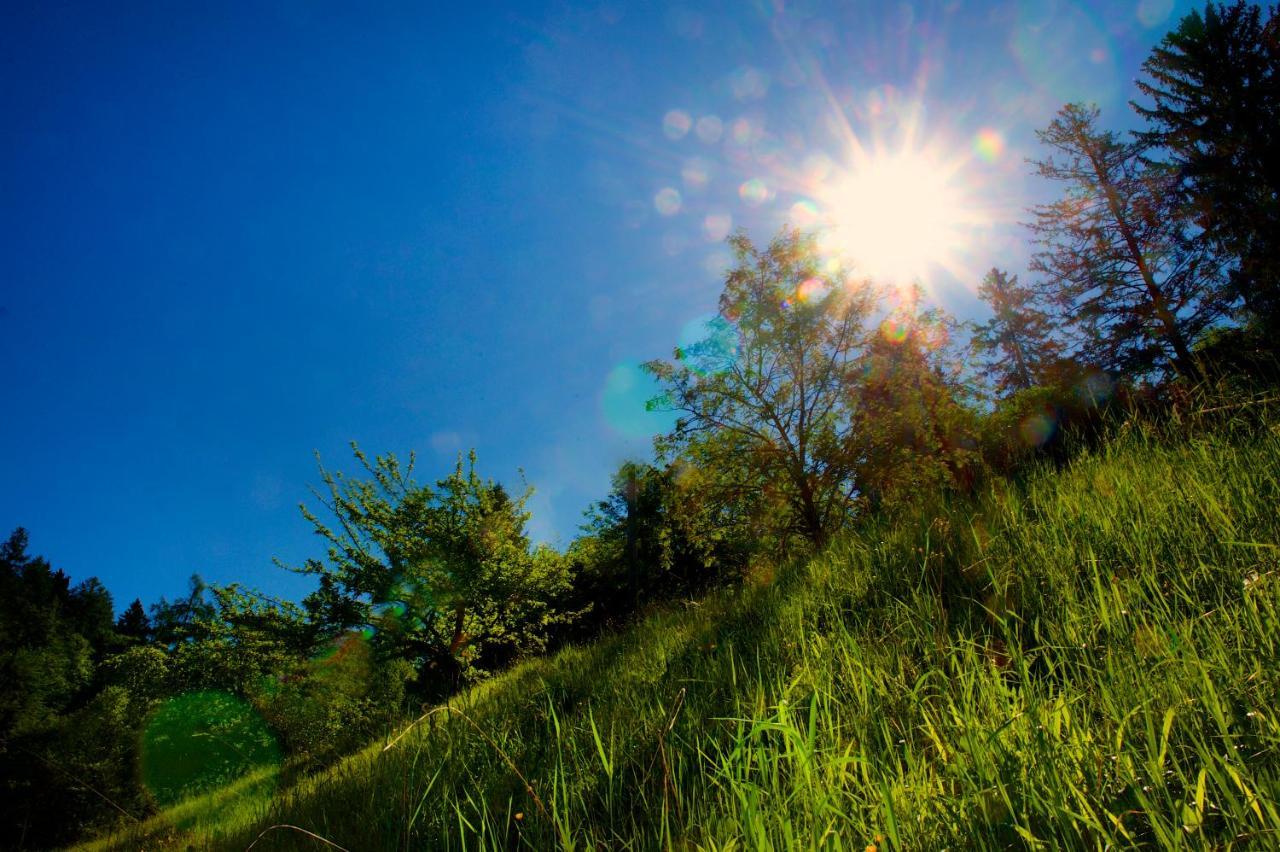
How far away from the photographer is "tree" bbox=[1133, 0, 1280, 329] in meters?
15.0

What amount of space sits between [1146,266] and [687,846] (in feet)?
90.4

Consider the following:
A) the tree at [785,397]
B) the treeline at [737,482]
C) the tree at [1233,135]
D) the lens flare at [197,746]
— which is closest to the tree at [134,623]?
the treeline at [737,482]

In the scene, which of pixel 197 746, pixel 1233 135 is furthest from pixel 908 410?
pixel 197 746

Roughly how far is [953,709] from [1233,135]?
1017 inches

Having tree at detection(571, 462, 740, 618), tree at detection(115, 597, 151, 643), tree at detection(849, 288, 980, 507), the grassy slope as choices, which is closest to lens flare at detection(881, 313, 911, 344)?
tree at detection(849, 288, 980, 507)

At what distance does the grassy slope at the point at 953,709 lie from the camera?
892 mm

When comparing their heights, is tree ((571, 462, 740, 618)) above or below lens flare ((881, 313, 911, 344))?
below

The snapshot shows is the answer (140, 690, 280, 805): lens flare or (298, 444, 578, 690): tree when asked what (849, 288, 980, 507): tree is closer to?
(298, 444, 578, 690): tree

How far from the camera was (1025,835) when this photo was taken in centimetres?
75

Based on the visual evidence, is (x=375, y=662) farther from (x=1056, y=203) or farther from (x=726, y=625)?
(x=1056, y=203)

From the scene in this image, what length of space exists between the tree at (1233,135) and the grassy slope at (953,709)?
805 inches

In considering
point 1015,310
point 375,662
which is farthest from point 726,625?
point 1015,310

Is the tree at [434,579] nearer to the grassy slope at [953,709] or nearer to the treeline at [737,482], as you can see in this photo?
the treeline at [737,482]

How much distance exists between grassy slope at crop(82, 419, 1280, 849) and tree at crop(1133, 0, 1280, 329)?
20459mm
